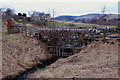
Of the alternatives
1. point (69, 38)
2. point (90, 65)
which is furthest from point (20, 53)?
point (90, 65)

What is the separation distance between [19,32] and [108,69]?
Result: 11283 millimetres

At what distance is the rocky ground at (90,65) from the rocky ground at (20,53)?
4.02 feet

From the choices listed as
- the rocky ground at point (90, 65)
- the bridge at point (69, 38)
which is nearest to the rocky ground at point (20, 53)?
the bridge at point (69, 38)

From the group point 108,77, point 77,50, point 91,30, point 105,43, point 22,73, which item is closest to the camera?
point 108,77

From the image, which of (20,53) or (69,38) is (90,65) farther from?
(69,38)

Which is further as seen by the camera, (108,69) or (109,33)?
(109,33)

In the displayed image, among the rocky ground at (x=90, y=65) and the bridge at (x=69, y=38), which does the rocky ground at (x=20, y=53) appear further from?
the rocky ground at (x=90, y=65)

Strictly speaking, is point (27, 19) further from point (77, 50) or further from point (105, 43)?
point (105, 43)

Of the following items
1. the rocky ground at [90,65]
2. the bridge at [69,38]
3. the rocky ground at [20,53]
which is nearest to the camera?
the rocky ground at [90,65]

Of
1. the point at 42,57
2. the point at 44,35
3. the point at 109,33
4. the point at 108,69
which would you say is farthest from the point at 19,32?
the point at 108,69

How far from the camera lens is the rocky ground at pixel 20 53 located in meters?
10.2

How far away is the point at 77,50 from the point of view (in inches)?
565

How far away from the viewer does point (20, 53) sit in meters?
12.8

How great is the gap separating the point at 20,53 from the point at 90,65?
5.49 metres
